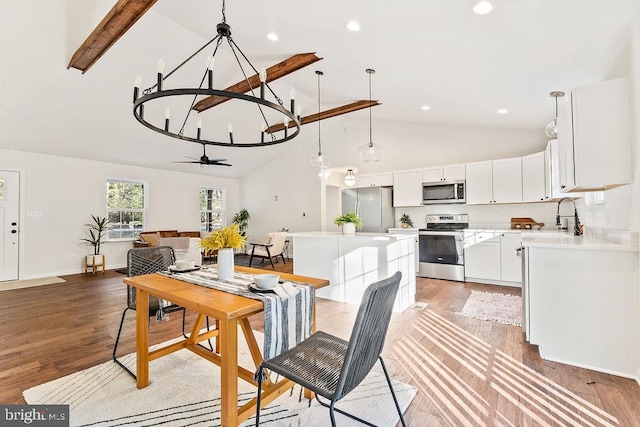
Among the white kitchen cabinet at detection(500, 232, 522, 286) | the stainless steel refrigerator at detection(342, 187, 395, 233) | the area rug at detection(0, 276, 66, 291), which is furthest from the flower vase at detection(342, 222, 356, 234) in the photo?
the area rug at detection(0, 276, 66, 291)

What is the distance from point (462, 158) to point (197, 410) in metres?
5.73

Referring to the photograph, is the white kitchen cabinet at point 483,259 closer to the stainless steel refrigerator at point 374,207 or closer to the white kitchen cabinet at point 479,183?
the white kitchen cabinet at point 479,183

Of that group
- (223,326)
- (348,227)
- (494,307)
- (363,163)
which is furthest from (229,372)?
(363,163)

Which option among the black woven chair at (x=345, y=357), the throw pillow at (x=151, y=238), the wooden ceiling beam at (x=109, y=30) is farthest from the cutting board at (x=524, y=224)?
the throw pillow at (x=151, y=238)

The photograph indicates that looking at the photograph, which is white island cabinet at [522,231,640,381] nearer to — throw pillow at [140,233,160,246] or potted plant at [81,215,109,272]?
throw pillow at [140,233,160,246]

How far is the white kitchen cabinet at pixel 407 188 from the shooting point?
5961 millimetres

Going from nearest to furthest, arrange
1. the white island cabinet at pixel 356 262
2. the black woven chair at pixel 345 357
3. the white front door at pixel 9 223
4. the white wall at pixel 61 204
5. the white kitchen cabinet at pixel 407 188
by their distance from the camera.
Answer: the black woven chair at pixel 345 357, the white island cabinet at pixel 356 262, the white front door at pixel 9 223, the white wall at pixel 61 204, the white kitchen cabinet at pixel 407 188

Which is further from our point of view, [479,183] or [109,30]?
[479,183]

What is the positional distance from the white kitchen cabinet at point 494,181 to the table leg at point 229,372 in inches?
200

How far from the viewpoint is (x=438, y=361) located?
7.94ft

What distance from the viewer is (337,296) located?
4.14 meters

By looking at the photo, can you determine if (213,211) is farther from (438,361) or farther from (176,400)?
(438,361)

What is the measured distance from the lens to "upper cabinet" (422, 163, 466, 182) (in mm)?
5504

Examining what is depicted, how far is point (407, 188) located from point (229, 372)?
5.28 metres
